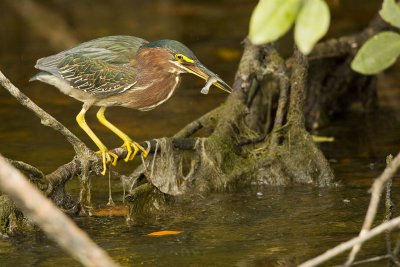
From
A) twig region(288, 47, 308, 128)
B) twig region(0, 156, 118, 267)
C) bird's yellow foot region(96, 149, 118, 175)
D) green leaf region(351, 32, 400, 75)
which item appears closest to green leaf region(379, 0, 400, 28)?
green leaf region(351, 32, 400, 75)

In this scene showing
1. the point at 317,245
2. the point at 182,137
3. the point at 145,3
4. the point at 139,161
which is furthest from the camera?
the point at 145,3

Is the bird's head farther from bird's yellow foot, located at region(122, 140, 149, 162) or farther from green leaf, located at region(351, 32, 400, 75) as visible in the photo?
green leaf, located at region(351, 32, 400, 75)

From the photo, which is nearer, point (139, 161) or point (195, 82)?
point (139, 161)

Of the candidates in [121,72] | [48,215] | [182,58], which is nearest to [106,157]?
[121,72]

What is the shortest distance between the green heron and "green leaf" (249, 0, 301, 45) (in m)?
3.38

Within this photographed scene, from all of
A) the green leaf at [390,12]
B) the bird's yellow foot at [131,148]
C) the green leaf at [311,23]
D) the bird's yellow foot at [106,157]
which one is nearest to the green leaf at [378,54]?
Result: the green leaf at [390,12]

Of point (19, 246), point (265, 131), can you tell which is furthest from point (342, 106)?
point (19, 246)

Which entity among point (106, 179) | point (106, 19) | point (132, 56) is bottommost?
point (106, 179)

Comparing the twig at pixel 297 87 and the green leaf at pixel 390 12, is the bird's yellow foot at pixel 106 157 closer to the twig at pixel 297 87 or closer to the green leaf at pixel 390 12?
the twig at pixel 297 87

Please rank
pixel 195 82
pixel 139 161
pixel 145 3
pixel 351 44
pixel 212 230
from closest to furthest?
1. pixel 212 230
2. pixel 139 161
3. pixel 351 44
4. pixel 195 82
5. pixel 145 3

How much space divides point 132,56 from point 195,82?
11.7 feet

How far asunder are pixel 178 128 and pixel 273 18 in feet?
18.0

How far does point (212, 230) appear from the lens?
538 cm

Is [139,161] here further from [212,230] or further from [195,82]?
[195,82]
